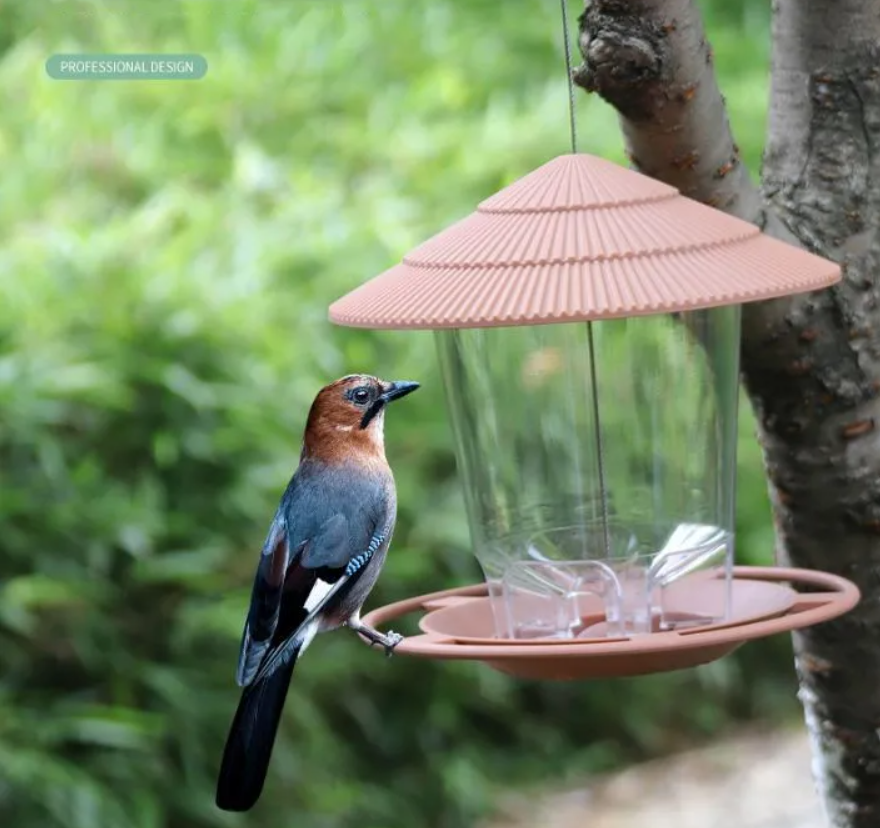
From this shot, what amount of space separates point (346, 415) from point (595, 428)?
1.20 ft

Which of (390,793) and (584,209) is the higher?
(584,209)

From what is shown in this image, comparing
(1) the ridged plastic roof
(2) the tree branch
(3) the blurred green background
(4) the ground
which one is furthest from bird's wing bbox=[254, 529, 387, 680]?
(4) the ground

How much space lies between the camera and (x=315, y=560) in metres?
2.25

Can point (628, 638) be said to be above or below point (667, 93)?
below

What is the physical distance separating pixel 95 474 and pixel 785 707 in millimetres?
2872

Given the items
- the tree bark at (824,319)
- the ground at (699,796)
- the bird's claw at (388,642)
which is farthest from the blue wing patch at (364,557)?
the ground at (699,796)

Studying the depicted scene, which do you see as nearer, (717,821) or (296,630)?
(296,630)

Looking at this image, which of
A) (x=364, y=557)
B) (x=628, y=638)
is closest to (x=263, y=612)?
(x=364, y=557)

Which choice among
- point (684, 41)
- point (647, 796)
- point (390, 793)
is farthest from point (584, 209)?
point (647, 796)

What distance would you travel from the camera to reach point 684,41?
2299 mm

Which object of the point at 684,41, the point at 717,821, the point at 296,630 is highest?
the point at 684,41

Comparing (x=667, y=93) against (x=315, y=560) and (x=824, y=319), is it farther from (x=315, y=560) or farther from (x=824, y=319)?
(x=315, y=560)

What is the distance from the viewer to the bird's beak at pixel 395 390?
7.27 feet

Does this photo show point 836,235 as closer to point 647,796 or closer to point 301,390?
point 301,390
